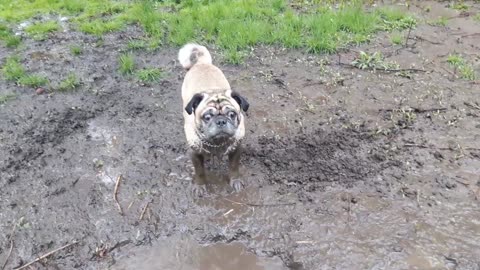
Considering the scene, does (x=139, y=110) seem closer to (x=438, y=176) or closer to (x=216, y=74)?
(x=216, y=74)

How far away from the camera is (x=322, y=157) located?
531 centimetres

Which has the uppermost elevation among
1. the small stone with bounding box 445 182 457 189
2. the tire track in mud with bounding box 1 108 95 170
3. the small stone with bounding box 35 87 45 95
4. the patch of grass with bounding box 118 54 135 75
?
the small stone with bounding box 445 182 457 189

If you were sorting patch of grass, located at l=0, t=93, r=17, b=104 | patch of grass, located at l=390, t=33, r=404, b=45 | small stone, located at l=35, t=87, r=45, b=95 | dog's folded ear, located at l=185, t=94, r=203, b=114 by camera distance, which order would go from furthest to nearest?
1. patch of grass, located at l=390, t=33, r=404, b=45
2. small stone, located at l=35, t=87, r=45, b=95
3. patch of grass, located at l=0, t=93, r=17, b=104
4. dog's folded ear, located at l=185, t=94, r=203, b=114

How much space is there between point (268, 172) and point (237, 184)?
40 centimetres

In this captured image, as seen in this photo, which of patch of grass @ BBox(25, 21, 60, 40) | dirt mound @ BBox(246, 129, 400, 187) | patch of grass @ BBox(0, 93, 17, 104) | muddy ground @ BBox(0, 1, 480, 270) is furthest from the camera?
patch of grass @ BBox(25, 21, 60, 40)

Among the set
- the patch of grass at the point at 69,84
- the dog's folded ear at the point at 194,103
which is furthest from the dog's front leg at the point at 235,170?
the patch of grass at the point at 69,84

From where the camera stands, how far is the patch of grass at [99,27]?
8.12 metres

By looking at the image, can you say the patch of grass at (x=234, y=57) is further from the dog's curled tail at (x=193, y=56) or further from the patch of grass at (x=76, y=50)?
the patch of grass at (x=76, y=50)

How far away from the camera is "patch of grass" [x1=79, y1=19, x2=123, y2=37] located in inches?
320

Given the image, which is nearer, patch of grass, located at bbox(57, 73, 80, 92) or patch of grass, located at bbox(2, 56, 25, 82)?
patch of grass, located at bbox(57, 73, 80, 92)

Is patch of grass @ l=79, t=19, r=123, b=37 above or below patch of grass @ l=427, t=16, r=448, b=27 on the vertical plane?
below

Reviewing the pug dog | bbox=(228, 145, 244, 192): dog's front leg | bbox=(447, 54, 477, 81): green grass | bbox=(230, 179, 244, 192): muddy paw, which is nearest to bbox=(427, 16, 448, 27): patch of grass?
bbox=(447, 54, 477, 81): green grass

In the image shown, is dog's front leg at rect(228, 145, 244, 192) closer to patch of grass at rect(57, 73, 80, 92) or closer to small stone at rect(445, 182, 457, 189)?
small stone at rect(445, 182, 457, 189)

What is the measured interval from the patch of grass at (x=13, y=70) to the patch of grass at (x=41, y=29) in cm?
94
